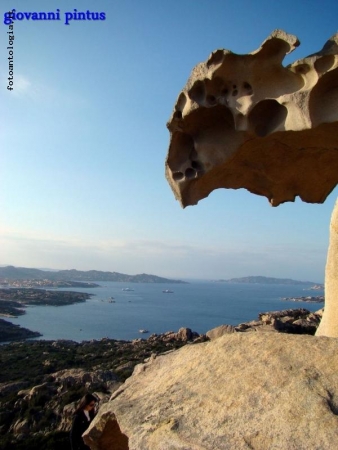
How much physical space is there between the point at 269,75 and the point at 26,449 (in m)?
11.3

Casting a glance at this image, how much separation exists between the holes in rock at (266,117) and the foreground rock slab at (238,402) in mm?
2496

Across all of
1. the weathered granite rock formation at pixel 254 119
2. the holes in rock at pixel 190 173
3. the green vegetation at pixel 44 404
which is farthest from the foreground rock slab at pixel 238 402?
the green vegetation at pixel 44 404

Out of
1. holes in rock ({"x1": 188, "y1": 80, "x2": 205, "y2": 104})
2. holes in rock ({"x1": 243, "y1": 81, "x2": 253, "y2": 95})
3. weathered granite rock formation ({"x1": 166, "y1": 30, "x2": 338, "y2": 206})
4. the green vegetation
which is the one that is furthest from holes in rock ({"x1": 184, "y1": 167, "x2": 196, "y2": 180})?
the green vegetation

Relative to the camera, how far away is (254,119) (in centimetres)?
499

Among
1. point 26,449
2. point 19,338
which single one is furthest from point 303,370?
point 19,338

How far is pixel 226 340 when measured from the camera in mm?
4594

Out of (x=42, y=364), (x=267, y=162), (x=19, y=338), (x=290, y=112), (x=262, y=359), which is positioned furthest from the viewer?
(x=19, y=338)

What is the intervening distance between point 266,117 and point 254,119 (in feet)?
0.55

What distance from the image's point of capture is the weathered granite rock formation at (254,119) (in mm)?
4605

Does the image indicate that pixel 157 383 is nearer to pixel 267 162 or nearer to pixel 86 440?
pixel 86 440

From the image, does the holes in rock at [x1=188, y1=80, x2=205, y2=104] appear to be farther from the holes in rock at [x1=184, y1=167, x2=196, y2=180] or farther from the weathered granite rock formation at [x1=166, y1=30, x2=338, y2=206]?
the holes in rock at [x1=184, y1=167, x2=196, y2=180]

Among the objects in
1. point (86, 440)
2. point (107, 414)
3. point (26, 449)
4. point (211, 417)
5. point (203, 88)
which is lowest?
point (26, 449)

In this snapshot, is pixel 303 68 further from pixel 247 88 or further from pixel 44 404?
pixel 44 404

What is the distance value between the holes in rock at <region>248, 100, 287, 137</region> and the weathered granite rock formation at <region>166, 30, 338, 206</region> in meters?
0.01
